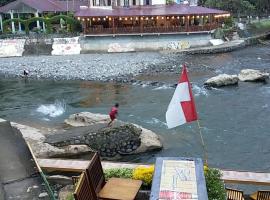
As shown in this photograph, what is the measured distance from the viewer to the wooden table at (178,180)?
310 inches

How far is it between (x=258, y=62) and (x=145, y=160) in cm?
3177

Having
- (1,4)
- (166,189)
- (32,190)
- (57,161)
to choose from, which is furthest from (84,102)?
(1,4)

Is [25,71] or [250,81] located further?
[25,71]

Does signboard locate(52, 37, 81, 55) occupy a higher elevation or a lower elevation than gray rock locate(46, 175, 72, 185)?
higher

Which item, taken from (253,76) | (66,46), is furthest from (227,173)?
(66,46)

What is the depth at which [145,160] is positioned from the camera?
Answer: 18.6m

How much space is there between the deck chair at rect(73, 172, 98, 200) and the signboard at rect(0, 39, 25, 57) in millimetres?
45942

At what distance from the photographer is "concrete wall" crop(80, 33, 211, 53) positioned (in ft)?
177

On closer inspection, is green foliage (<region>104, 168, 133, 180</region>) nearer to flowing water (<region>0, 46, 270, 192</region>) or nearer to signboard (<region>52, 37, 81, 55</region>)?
flowing water (<region>0, 46, 270, 192</region>)

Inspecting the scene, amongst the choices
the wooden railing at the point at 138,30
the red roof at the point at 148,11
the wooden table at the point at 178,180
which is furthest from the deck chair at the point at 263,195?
the red roof at the point at 148,11

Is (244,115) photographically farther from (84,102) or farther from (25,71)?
(25,71)

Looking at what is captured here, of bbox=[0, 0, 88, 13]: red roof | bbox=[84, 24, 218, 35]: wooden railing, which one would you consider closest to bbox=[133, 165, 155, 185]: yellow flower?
bbox=[84, 24, 218, 35]: wooden railing

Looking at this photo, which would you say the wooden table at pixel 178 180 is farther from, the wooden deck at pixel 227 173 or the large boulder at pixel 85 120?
the large boulder at pixel 85 120

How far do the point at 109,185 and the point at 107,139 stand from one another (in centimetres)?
926
